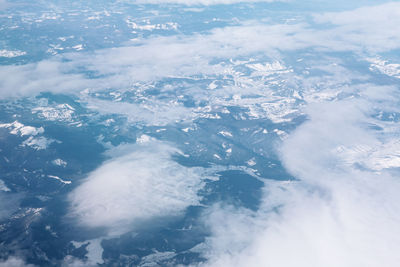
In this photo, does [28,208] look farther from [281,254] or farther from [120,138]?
[281,254]

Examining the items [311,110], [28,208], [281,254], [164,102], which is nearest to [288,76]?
[311,110]

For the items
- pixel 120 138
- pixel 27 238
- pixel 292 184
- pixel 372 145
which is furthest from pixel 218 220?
pixel 372 145

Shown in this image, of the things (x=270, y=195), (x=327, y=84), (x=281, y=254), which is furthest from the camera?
(x=327, y=84)

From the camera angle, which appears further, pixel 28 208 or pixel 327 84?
pixel 327 84

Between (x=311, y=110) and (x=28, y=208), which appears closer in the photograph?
(x=28, y=208)

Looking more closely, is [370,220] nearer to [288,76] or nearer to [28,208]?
[28,208]

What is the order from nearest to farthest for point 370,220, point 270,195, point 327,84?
point 370,220
point 270,195
point 327,84

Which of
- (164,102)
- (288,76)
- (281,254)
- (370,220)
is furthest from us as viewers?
(288,76)

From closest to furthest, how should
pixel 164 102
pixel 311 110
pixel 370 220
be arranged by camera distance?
pixel 370 220 → pixel 311 110 → pixel 164 102
